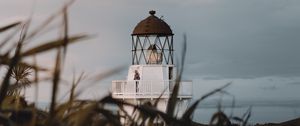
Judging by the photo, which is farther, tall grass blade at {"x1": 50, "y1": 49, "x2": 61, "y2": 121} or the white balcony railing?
the white balcony railing

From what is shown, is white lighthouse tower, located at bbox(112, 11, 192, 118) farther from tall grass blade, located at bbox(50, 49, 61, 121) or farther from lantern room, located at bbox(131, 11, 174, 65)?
tall grass blade, located at bbox(50, 49, 61, 121)

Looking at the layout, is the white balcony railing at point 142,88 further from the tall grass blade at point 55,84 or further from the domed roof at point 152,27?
the tall grass blade at point 55,84

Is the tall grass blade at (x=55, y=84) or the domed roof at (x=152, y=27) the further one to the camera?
the domed roof at (x=152, y=27)

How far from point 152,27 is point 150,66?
97.7 inches

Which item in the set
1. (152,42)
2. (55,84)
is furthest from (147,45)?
(55,84)

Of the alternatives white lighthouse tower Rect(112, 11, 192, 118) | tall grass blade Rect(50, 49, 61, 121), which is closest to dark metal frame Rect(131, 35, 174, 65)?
white lighthouse tower Rect(112, 11, 192, 118)

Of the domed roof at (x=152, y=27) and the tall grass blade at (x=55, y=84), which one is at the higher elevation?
the domed roof at (x=152, y=27)

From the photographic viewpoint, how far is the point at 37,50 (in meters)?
1.14

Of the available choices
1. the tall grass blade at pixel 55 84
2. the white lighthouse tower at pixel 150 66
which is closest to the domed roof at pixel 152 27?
the white lighthouse tower at pixel 150 66

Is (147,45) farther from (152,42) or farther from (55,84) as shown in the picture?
(55,84)

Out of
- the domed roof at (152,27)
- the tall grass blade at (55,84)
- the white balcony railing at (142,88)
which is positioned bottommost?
the white balcony railing at (142,88)

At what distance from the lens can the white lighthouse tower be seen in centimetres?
3638

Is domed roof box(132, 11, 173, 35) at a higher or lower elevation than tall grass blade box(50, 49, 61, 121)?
higher

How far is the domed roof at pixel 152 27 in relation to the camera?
3666 cm
